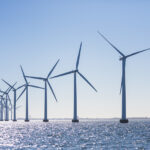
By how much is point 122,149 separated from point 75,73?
12356cm

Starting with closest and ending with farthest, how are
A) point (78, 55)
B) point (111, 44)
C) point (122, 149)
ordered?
point (122, 149), point (111, 44), point (78, 55)

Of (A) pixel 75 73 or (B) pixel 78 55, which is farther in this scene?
(A) pixel 75 73

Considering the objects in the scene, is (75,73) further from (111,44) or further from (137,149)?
(137,149)

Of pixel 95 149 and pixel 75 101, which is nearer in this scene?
pixel 95 149

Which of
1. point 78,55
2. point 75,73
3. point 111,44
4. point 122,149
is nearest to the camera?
point 122,149

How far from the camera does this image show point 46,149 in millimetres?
57594

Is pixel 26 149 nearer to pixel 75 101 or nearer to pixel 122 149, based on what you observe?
pixel 122 149

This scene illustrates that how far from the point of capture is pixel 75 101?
589 feet

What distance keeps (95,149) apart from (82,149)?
6.53ft

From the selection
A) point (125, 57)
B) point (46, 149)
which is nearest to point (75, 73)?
point (125, 57)

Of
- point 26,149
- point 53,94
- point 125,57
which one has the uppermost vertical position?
point 125,57

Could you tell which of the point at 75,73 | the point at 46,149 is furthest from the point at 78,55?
the point at 46,149

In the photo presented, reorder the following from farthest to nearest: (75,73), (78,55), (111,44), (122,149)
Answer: (75,73) → (78,55) → (111,44) → (122,149)

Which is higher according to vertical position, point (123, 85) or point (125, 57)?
point (125, 57)
